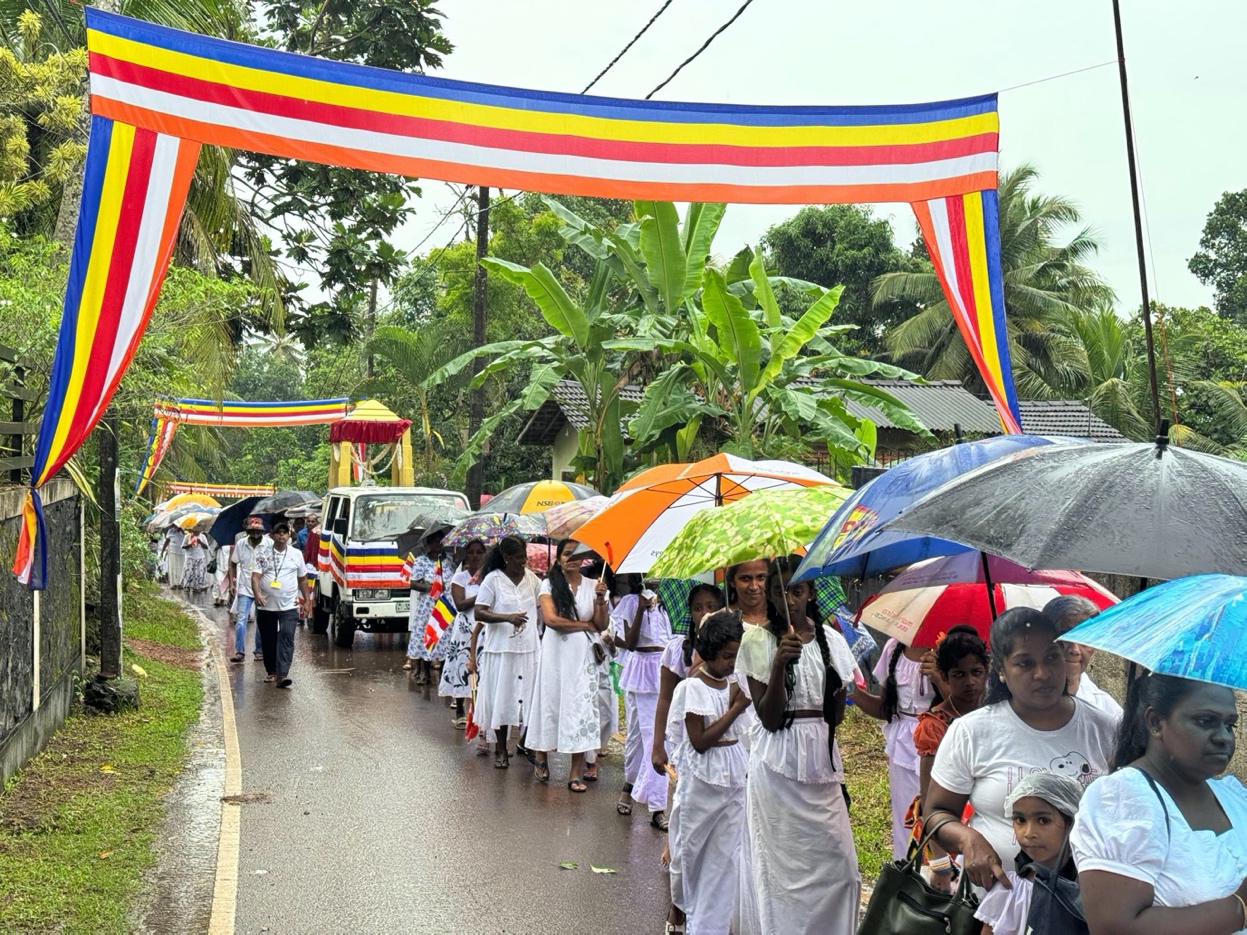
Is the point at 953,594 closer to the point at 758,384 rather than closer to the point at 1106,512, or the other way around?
the point at 1106,512

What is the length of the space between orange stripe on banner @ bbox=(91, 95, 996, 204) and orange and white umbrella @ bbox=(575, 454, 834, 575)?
151 centimetres

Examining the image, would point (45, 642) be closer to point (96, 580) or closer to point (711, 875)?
point (96, 580)

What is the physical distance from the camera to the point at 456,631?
12578 millimetres

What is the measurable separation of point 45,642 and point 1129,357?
28.2 m

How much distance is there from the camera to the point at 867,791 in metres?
9.45

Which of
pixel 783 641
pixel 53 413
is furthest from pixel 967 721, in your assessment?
pixel 53 413

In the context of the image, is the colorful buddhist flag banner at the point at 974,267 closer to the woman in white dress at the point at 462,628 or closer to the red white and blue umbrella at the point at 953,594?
the red white and blue umbrella at the point at 953,594

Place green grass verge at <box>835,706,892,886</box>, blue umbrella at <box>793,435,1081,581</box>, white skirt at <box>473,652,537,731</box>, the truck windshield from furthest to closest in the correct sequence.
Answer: the truck windshield < white skirt at <box>473,652,537,731</box> < green grass verge at <box>835,706,892,886</box> < blue umbrella at <box>793,435,1081,581</box>

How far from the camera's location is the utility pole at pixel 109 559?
12438mm

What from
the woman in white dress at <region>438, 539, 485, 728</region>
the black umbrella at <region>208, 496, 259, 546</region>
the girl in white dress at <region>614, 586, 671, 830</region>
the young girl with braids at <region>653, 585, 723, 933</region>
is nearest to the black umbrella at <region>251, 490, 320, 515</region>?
the black umbrella at <region>208, 496, 259, 546</region>

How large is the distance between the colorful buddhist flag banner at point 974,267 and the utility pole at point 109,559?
8176 mm

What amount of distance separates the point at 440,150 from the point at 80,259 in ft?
5.85

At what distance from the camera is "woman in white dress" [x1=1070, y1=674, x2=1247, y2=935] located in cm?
283

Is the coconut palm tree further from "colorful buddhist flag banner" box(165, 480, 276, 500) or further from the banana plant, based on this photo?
"colorful buddhist flag banner" box(165, 480, 276, 500)
